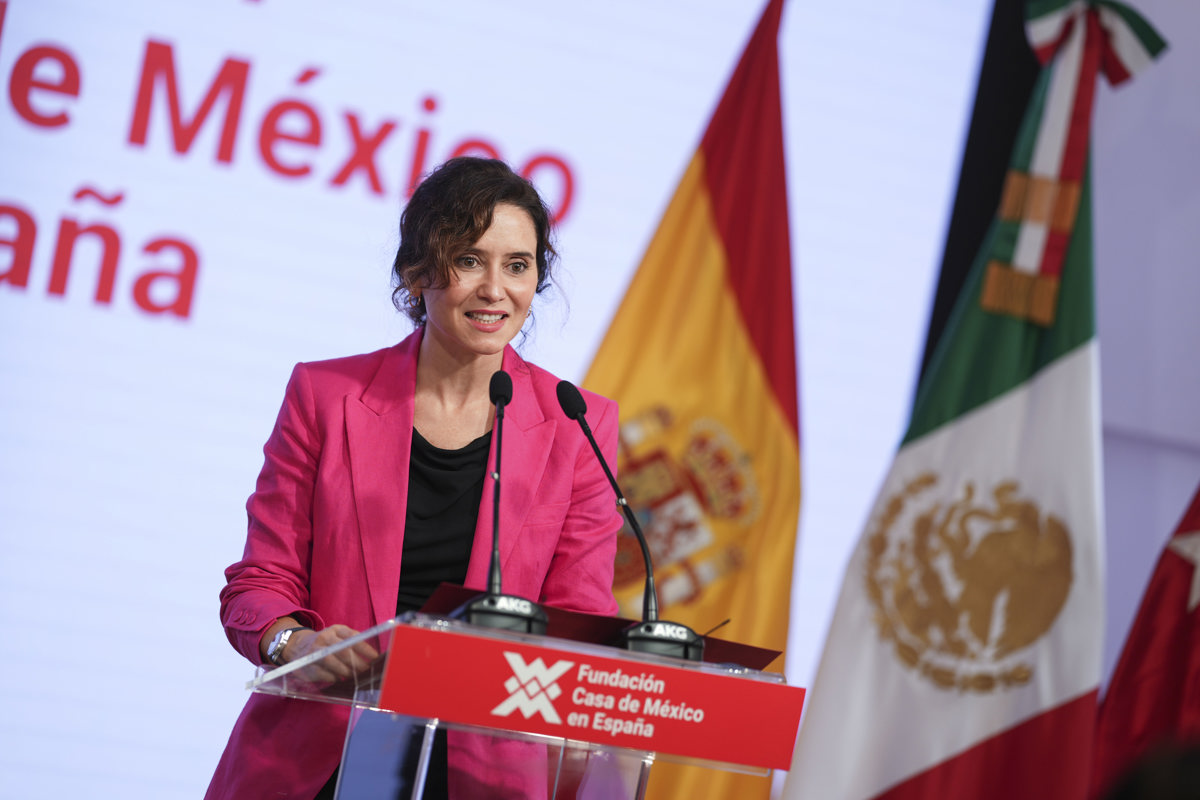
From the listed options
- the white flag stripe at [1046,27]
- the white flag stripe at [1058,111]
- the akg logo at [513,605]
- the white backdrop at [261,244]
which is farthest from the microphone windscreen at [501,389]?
the white flag stripe at [1046,27]

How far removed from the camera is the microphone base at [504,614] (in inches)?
56.9

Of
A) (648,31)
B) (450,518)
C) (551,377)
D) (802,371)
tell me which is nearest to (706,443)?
(802,371)

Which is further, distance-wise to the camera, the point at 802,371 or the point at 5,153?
the point at 802,371

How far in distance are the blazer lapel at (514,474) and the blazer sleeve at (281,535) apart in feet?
0.91

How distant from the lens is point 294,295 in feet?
10.7

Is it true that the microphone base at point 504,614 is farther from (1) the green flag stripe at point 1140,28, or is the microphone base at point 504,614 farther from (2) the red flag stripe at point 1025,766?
(1) the green flag stripe at point 1140,28

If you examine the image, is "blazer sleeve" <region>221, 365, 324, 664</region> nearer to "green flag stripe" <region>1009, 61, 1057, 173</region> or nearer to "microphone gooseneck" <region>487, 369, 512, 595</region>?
"microphone gooseneck" <region>487, 369, 512, 595</region>

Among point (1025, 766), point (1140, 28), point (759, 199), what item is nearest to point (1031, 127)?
point (1140, 28)

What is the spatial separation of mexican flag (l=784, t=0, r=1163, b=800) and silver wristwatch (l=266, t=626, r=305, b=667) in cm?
223

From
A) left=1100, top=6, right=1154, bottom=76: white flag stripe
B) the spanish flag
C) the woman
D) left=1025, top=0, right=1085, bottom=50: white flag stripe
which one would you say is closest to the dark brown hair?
the woman

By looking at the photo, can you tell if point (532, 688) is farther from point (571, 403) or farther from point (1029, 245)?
point (1029, 245)

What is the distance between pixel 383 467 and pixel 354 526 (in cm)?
11

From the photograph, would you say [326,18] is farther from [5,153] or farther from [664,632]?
[664,632]

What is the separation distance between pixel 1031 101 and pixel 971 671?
178 centimetres
